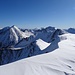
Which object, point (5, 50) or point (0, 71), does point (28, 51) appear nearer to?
point (5, 50)

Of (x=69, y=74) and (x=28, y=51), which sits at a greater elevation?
(x=69, y=74)

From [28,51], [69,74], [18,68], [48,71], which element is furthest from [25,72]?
[28,51]

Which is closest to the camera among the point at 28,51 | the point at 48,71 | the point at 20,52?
the point at 48,71

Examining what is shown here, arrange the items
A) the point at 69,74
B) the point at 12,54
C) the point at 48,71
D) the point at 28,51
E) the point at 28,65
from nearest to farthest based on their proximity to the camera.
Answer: the point at 69,74, the point at 48,71, the point at 28,65, the point at 28,51, the point at 12,54

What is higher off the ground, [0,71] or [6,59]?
[0,71]

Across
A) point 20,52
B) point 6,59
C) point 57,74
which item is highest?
point 57,74

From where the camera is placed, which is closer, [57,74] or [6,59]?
[57,74]

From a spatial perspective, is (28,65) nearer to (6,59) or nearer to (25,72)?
(25,72)

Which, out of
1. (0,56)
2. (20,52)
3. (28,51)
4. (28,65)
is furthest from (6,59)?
(28,65)

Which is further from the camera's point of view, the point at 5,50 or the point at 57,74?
the point at 5,50
